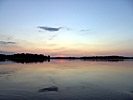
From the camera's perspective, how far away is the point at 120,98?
8859 mm

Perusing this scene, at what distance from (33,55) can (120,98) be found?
549ft

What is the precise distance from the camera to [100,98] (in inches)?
349

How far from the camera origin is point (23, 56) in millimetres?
159125

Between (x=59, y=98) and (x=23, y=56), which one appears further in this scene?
(x=23, y=56)

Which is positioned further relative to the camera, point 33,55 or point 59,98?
point 33,55

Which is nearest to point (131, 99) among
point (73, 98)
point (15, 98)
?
point (73, 98)

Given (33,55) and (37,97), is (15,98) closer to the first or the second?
(37,97)

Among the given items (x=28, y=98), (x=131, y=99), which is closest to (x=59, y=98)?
(x=28, y=98)

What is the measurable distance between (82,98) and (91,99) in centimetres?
68

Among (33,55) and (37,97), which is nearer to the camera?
(37,97)

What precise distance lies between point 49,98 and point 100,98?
3894 mm

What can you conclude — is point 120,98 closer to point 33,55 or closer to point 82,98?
point 82,98

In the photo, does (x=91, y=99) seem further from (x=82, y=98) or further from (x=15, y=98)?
(x=15, y=98)

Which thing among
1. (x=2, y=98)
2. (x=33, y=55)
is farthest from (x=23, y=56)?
(x=2, y=98)
